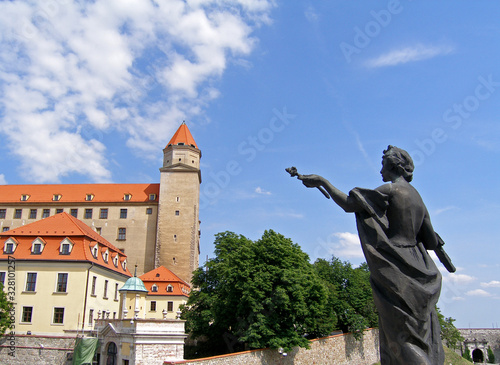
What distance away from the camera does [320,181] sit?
5.40 meters

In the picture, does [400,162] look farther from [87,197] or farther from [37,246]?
[87,197]

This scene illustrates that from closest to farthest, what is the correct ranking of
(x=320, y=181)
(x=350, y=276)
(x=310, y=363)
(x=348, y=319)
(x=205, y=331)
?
1. (x=320, y=181)
2. (x=310, y=363)
3. (x=205, y=331)
4. (x=348, y=319)
5. (x=350, y=276)

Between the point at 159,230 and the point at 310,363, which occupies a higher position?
the point at 159,230

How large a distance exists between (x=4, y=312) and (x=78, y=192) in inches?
1206

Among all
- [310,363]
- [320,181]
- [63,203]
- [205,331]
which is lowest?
[310,363]

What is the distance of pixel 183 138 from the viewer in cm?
5656

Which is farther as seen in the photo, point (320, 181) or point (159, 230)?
point (159, 230)

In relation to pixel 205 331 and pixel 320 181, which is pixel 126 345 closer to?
pixel 205 331

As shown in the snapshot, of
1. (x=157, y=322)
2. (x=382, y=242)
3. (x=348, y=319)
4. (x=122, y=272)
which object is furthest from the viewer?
(x=122, y=272)

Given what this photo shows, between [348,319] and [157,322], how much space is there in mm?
16037

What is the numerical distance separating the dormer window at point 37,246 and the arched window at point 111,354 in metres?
10.9

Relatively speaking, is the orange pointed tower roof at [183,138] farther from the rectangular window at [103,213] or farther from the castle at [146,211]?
the rectangular window at [103,213]

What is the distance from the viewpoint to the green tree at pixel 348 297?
3262 cm

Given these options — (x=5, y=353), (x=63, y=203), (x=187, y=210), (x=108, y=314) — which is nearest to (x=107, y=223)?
(x=63, y=203)
